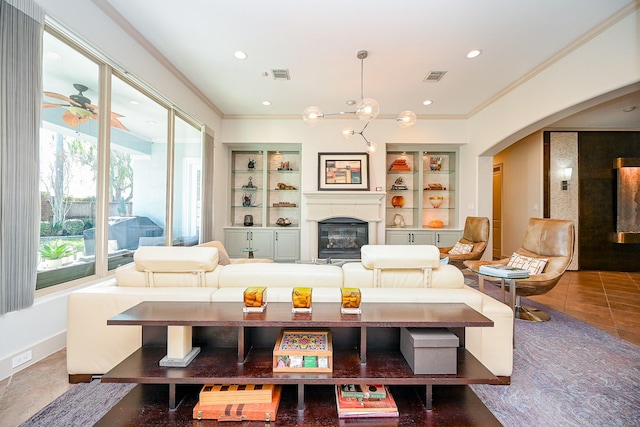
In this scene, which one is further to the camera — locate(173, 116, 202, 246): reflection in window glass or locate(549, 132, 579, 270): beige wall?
locate(549, 132, 579, 270): beige wall

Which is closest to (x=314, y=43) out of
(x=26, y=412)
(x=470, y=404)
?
(x=470, y=404)

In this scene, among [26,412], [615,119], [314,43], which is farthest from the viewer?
[615,119]

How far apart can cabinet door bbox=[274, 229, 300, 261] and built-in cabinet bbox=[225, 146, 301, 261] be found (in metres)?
0.02

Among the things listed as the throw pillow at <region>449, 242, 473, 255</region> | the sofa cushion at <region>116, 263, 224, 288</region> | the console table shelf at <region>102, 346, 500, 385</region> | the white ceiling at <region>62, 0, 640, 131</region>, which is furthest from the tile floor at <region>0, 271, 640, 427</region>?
the white ceiling at <region>62, 0, 640, 131</region>

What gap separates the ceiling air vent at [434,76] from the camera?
12.6 ft

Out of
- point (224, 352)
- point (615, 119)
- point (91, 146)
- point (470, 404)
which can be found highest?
point (615, 119)

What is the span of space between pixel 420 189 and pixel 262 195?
3352 millimetres

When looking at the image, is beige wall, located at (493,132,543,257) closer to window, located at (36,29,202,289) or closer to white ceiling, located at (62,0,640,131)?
white ceiling, located at (62,0,640,131)

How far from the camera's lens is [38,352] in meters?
2.11

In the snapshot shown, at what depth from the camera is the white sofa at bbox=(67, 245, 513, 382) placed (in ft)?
5.55

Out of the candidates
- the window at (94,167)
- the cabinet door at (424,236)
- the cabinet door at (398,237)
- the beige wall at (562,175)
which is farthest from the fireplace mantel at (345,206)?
the beige wall at (562,175)

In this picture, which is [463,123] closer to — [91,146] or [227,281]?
[227,281]

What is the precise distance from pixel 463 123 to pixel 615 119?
2.54 m

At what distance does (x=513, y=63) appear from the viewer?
359cm
